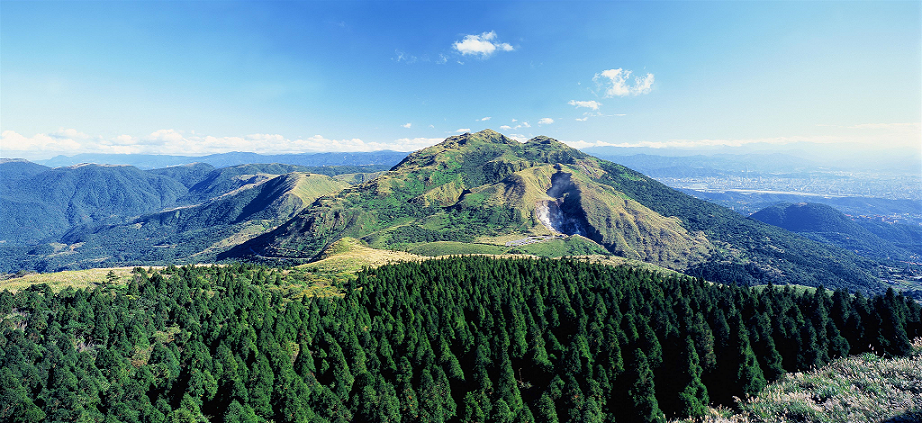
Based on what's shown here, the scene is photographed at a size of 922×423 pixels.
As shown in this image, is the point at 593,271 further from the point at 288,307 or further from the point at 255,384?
the point at 255,384

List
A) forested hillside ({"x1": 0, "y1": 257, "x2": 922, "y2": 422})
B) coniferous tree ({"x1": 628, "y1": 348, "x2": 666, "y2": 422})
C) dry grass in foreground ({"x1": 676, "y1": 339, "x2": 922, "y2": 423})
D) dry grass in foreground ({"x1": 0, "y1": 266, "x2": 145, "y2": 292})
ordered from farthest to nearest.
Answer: dry grass in foreground ({"x1": 0, "y1": 266, "x2": 145, "y2": 292}) < coniferous tree ({"x1": 628, "y1": 348, "x2": 666, "y2": 422}) < forested hillside ({"x1": 0, "y1": 257, "x2": 922, "y2": 422}) < dry grass in foreground ({"x1": 676, "y1": 339, "x2": 922, "y2": 423})

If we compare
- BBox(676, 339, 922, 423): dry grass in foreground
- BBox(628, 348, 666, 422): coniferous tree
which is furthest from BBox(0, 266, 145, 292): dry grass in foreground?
BBox(676, 339, 922, 423): dry grass in foreground

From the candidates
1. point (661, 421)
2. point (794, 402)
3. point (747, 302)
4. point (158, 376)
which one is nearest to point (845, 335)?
point (747, 302)

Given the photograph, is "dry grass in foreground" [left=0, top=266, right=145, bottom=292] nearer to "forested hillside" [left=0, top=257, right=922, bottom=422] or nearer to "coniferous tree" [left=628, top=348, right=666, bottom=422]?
"forested hillside" [left=0, top=257, right=922, bottom=422]

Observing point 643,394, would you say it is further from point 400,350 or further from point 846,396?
point 400,350

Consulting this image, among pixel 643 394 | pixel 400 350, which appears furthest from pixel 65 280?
pixel 643 394

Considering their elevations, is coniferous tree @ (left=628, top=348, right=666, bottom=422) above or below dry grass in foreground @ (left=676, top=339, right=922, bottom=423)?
below

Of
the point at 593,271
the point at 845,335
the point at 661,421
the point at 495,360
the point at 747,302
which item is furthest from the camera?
the point at 593,271
